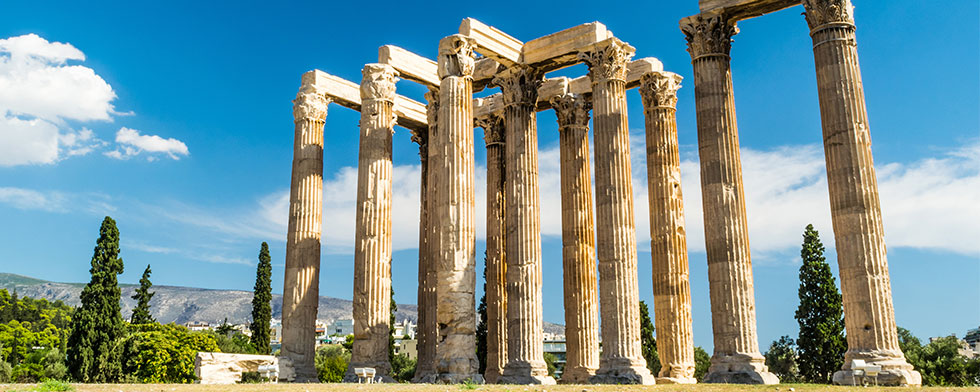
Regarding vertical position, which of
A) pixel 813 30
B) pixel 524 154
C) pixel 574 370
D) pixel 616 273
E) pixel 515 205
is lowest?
pixel 574 370

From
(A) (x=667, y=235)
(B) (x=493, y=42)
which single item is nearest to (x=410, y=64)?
(B) (x=493, y=42)

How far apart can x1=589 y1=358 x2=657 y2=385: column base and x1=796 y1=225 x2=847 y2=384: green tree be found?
92.5 ft

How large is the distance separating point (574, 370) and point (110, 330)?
1500 inches

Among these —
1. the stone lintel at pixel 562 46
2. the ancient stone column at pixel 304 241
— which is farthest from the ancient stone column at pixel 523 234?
the ancient stone column at pixel 304 241

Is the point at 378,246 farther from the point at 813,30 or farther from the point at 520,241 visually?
the point at 813,30

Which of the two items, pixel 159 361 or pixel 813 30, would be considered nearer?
pixel 813 30

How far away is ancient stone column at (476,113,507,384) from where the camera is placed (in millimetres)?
36062

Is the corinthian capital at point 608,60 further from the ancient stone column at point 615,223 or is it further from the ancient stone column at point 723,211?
the ancient stone column at point 723,211

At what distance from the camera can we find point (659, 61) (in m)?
37.0

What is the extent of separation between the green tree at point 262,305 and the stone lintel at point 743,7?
4633 cm

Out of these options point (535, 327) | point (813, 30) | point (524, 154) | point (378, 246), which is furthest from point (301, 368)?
point (813, 30)

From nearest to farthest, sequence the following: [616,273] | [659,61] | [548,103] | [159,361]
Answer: [616,273], [659,61], [548,103], [159,361]

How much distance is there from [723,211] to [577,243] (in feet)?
27.4

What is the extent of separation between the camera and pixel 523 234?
34125 millimetres
